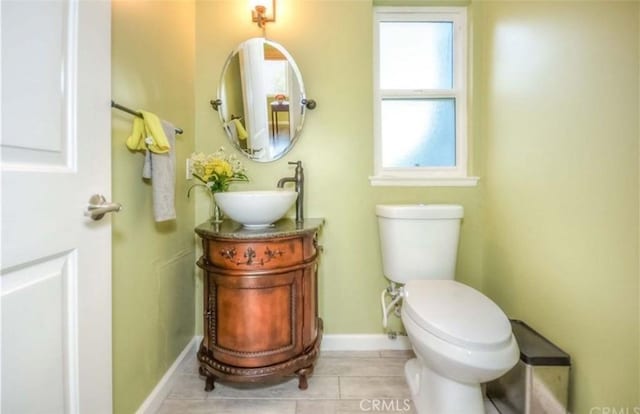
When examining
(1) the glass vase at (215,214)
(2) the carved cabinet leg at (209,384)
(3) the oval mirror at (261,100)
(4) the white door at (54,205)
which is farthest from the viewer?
(3) the oval mirror at (261,100)

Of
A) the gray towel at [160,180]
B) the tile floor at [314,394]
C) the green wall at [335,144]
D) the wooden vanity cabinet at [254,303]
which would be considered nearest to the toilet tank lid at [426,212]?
Result: the green wall at [335,144]

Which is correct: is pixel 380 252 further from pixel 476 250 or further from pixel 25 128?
pixel 25 128

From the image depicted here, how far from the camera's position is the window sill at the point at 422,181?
1.67 metres

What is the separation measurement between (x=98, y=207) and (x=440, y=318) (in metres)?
1.06

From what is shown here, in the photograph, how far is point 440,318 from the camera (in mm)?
1016

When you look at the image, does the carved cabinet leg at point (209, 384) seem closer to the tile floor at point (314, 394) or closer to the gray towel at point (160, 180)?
the tile floor at point (314, 394)

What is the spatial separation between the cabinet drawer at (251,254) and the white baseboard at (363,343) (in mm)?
720

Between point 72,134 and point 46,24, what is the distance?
210mm

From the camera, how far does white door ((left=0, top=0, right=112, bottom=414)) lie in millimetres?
519

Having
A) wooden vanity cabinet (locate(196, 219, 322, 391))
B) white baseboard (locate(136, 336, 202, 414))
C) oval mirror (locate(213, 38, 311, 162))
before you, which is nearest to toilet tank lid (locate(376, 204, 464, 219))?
wooden vanity cabinet (locate(196, 219, 322, 391))

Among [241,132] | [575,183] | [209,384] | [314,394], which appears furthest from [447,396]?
[241,132]

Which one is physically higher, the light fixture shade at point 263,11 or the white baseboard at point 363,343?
the light fixture shade at point 263,11

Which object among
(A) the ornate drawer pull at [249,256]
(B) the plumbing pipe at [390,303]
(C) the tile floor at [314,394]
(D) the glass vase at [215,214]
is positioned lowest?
(C) the tile floor at [314,394]

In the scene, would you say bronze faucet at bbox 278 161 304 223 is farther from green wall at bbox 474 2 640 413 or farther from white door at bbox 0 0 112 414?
green wall at bbox 474 2 640 413
